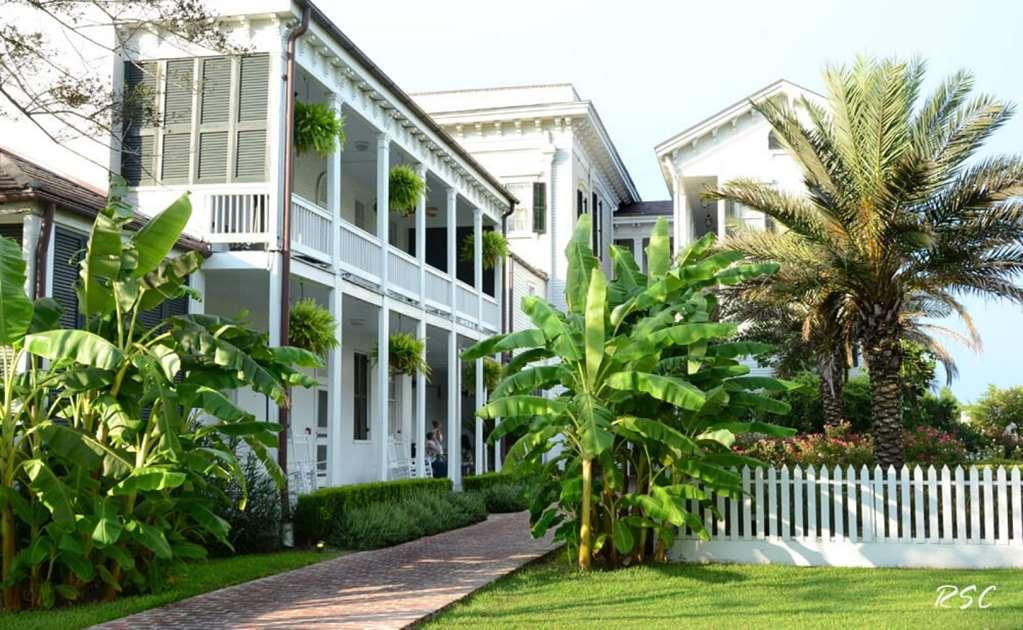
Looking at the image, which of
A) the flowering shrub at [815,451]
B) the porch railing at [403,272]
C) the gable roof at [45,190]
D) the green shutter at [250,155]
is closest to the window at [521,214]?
the porch railing at [403,272]

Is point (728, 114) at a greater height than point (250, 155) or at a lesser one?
greater

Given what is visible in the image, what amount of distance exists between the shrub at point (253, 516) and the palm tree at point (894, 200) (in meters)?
8.15

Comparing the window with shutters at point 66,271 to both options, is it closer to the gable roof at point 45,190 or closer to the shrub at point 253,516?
the gable roof at point 45,190

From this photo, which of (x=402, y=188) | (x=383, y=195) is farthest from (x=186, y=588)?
(x=402, y=188)

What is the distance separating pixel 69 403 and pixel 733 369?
279 inches

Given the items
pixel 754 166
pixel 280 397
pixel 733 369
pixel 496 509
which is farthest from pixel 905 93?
pixel 754 166

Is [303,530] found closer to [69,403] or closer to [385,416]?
[385,416]

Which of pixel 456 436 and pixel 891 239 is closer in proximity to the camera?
pixel 891 239

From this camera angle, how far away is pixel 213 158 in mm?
16188

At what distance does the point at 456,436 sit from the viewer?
23812mm

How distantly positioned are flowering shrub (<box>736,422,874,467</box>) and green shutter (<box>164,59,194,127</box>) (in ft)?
34.9

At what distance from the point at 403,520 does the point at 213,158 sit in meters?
5.98

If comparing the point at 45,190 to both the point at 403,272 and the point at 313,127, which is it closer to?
the point at 313,127

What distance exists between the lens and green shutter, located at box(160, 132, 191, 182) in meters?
16.3
